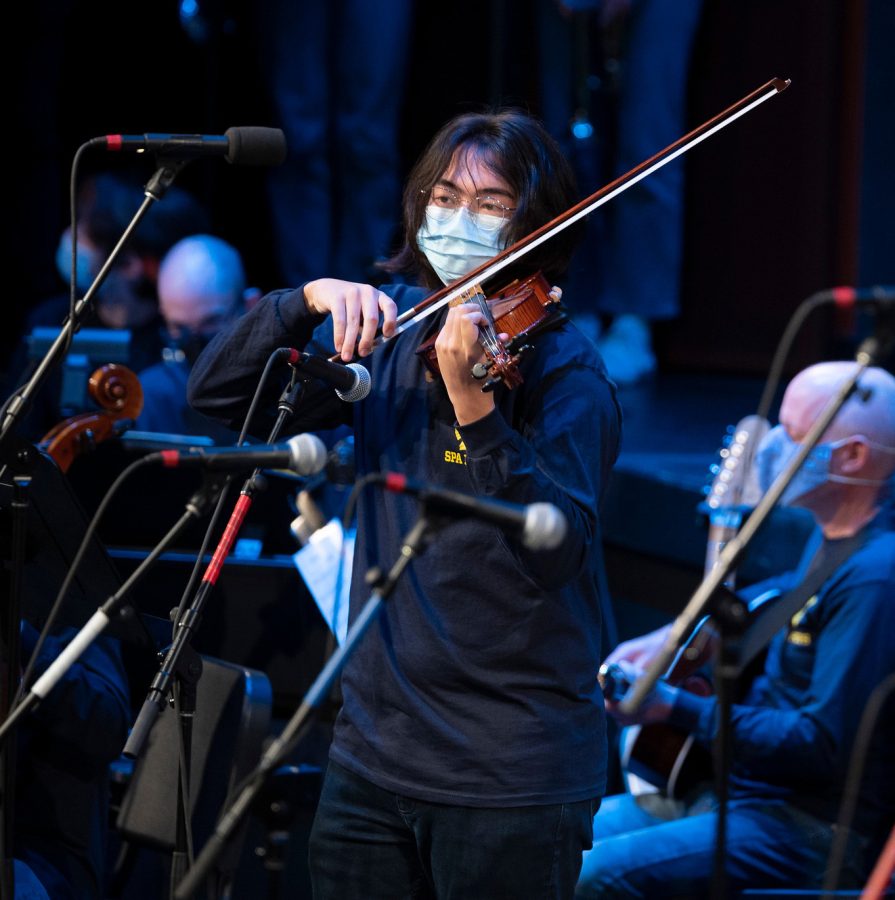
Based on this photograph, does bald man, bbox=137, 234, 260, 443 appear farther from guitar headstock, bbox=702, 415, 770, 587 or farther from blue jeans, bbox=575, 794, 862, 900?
blue jeans, bbox=575, 794, 862, 900

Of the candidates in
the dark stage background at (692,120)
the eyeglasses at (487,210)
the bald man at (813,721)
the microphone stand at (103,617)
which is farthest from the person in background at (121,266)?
the microphone stand at (103,617)

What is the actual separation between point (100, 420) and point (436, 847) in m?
1.25

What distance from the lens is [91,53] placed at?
5.82 m

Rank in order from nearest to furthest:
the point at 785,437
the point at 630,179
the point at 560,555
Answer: the point at 560,555 < the point at 630,179 < the point at 785,437

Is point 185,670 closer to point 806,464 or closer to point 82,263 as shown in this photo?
point 806,464

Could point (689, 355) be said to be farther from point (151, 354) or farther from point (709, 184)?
point (151, 354)

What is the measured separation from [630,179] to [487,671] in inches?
30.3

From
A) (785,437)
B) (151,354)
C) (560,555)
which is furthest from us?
(151,354)

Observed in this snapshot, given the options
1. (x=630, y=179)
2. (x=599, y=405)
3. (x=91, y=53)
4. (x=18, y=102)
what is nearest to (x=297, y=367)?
(x=599, y=405)

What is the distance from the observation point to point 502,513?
4.73 feet

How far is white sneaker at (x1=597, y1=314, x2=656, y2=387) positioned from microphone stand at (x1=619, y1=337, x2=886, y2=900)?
3.96 m

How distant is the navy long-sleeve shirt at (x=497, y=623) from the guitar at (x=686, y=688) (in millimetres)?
1069

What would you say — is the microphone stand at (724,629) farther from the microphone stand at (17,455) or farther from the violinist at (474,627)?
the microphone stand at (17,455)

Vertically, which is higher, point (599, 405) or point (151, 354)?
point (599, 405)
